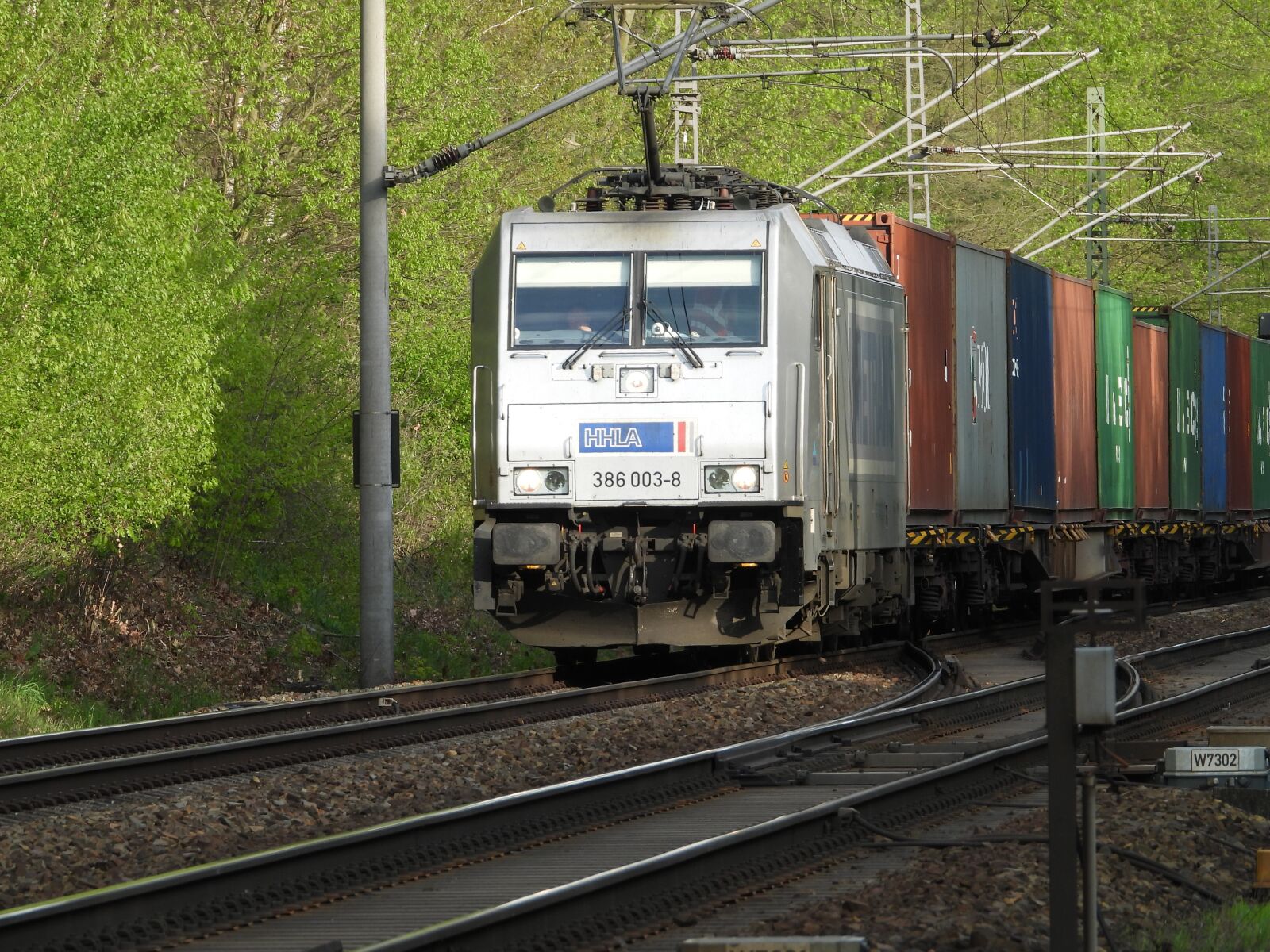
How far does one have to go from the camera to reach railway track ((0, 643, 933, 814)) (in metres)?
10.3

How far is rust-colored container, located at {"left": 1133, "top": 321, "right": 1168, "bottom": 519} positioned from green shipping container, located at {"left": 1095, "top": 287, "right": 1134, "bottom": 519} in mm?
370

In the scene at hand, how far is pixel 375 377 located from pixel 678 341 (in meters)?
3.39

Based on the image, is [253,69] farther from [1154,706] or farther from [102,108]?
[1154,706]

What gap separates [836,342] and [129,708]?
24.3 feet

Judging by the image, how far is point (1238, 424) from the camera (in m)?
33.8

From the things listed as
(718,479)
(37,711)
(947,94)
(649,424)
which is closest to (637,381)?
(649,424)

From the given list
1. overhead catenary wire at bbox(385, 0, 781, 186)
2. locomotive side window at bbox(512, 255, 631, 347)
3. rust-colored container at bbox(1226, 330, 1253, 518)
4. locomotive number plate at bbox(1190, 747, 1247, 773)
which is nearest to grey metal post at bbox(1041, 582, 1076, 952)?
locomotive number plate at bbox(1190, 747, 1247, 773)

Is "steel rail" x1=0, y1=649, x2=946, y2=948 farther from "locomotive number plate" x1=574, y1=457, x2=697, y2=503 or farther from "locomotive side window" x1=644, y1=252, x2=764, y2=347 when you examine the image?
"locomotive side window" x1=644, y1=252, x2=764, y2=347

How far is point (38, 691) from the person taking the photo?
1662 cm

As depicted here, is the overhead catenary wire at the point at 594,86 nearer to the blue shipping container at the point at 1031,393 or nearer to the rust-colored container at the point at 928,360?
the rust-colored container at the point at 928,360

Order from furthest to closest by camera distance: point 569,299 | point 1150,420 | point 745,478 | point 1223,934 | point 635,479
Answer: point 1150,420, point 569,299, point 635,479, point 745,478, point 1223,934

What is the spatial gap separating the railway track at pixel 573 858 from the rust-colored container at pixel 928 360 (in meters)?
6.73

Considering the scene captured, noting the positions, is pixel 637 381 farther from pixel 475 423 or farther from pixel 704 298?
pixel 475 423

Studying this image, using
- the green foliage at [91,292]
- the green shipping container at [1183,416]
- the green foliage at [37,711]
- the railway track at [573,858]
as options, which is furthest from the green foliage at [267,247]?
the railway track at [573,858]
